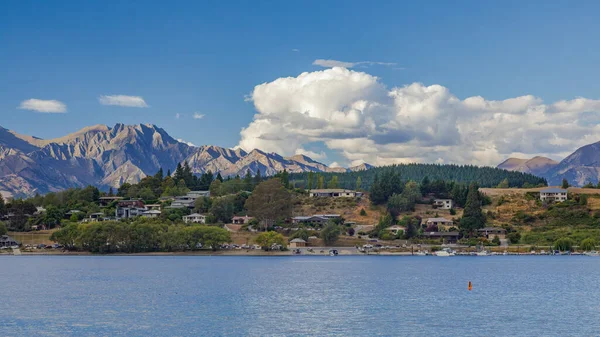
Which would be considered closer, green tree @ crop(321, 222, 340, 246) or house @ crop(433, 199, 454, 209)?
green tree @ crop(321, 222, 340, 246)

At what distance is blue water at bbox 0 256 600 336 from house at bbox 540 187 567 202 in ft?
246

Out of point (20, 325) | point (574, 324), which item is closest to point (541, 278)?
point (574, 324)

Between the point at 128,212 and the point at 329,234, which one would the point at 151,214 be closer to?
the point at 128,212

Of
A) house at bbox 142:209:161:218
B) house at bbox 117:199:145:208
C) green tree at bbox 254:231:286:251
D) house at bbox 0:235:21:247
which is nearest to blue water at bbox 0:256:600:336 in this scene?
green tree at bbox 254:231:286:251

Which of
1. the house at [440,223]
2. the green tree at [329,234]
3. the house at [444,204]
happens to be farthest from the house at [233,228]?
the house at [444,204]

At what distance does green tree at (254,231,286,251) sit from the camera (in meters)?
149

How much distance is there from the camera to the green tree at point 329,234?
151 meters

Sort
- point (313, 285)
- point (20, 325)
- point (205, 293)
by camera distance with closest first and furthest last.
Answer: point (20, 325) < point (205, 293) < point (313, 285)

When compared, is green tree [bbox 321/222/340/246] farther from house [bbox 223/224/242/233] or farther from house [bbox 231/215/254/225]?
house [bbox 231/215/254/225]

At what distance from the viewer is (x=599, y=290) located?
76.5 m

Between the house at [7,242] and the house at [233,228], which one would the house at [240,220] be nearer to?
the house at [233,228]

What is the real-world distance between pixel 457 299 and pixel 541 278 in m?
27.4

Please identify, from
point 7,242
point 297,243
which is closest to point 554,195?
point 297,243

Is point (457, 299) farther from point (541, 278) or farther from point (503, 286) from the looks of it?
point (541, 278)
